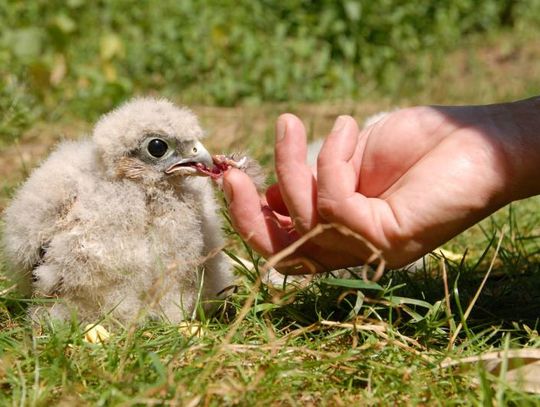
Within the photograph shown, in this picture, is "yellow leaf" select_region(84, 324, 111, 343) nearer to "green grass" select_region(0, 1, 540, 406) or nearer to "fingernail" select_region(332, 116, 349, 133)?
"green grass" select_region(0, 1, 540, 406)

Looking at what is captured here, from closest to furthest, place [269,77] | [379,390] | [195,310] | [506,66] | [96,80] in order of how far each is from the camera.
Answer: [379,390]
[195,310]
[96,80]
[269,77]
[506,66]

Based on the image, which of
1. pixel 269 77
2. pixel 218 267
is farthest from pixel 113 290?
pixel 269 77

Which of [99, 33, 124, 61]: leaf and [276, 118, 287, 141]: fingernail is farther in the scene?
[99, 33, 124, 61]: leaf

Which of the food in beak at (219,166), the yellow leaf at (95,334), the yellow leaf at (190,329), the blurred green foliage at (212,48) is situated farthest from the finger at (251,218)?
the blurred green foliage at (212,48)

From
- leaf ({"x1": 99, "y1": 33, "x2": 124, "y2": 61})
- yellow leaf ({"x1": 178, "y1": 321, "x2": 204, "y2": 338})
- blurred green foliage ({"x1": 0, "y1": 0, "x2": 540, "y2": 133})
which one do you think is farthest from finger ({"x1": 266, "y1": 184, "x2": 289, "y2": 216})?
leaf ({"x1": 99, "y1": 33, "x2": 124, "y2": 61})

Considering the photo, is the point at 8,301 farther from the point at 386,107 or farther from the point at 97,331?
the point at 386,107

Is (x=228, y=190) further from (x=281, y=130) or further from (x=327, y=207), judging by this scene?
(x=327, y=207)

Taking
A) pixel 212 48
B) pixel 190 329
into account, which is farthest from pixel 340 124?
pixel 212 48
